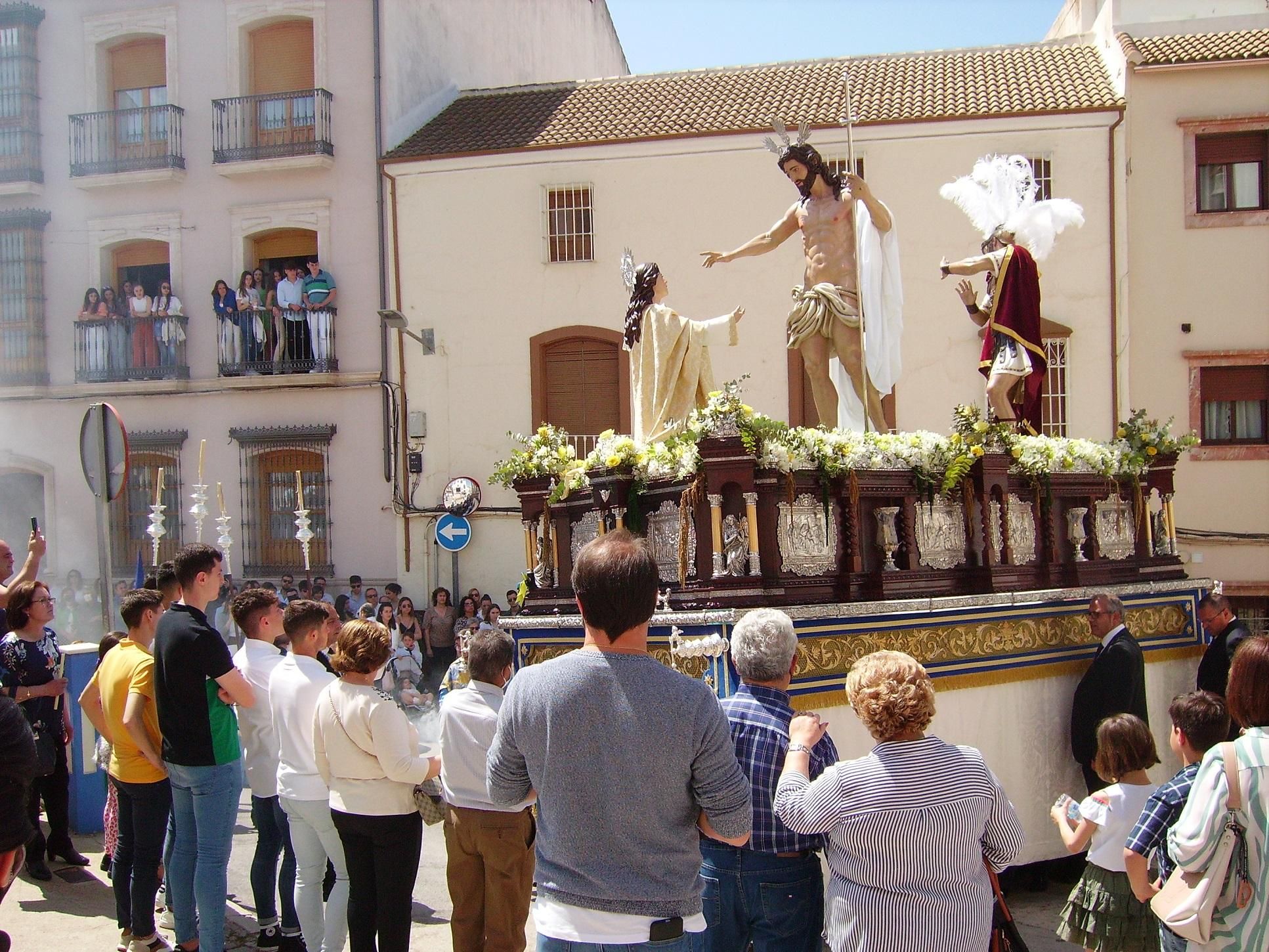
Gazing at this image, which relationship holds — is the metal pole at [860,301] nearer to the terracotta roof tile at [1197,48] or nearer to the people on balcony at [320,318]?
the terracotta roof tile at [1197,48]

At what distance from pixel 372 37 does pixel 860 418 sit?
13.6 meters

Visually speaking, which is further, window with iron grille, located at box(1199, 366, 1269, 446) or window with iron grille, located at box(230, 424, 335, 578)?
window with iron grille, located at box(230, 424, 335, 578)

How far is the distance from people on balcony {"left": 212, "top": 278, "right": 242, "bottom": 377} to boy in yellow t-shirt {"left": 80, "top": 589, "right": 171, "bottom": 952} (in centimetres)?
1372

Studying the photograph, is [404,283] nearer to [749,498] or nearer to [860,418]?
[860,418]

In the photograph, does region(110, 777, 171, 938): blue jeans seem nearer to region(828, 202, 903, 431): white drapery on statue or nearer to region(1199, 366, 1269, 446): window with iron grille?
region(828, 202, 903, 431): white drapery on statue

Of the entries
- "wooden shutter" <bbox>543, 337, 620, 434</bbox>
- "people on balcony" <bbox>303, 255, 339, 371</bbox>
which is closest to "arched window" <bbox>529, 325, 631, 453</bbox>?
"wooden shutter" <bbox>543, 337, 620, 434</bbox>

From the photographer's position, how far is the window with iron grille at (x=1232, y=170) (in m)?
16.8

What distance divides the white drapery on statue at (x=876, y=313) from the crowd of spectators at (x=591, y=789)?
6.45 feet

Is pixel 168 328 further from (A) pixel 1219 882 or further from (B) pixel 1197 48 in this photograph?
(A) pixel 1219 882

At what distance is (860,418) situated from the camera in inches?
308

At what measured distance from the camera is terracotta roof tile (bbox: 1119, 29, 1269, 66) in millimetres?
16422

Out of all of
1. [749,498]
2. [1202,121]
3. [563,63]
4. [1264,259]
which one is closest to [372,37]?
[563,63]

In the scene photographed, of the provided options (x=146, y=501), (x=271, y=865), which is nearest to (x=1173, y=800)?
(x=271, y=865)

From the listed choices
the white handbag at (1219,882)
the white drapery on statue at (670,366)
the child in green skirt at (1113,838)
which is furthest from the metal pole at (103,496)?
the white handbag at (1219,882)
